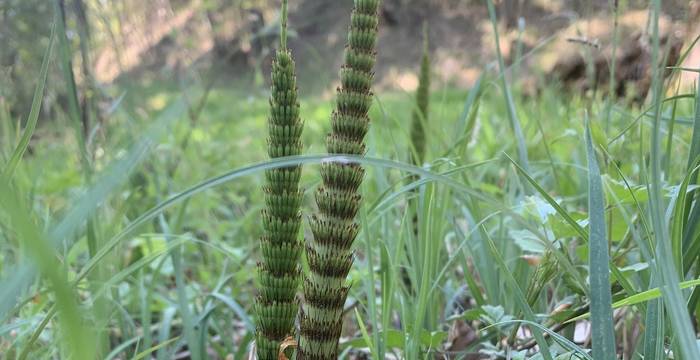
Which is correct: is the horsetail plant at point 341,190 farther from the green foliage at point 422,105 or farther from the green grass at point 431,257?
the green foliage at point 422,105

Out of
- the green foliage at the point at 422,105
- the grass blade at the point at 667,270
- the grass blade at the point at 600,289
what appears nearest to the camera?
the grass blade at the point at 667,270

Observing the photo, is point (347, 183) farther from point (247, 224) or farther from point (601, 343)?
point (247, 224)

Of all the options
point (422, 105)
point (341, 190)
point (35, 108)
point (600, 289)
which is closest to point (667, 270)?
point (600, 289)

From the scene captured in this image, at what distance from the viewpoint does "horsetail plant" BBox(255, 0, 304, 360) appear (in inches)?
27.1

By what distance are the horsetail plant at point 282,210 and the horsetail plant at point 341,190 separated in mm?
24

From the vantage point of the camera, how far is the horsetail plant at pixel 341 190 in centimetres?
67

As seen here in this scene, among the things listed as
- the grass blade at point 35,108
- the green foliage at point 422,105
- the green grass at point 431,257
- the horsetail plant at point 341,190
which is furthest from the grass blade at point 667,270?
the green foliage at point 422,105

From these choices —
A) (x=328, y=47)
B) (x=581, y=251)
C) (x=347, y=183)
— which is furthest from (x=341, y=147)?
(x=328, y=47)

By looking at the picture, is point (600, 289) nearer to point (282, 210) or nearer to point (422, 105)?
point (282, 210)

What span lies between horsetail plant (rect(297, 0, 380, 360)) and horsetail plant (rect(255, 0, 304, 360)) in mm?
24

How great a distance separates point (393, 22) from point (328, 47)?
169 inches

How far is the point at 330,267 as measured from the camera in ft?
2.28

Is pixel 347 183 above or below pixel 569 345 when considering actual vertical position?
above

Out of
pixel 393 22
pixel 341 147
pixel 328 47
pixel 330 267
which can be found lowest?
pixel 330 267
